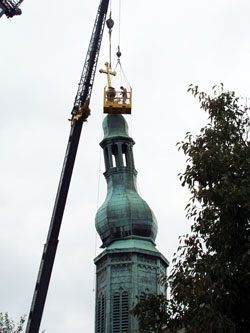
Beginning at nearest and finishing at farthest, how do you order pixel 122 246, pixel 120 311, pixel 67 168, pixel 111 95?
1. pixel 67 168
2. pixel 120 311
3. pixel 122 246
4. pixel 111 95

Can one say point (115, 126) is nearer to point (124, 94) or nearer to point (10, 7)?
point (124, 94)

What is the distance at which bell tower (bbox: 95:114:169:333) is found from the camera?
6644 centimetres

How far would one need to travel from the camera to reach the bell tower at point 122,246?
66.4m

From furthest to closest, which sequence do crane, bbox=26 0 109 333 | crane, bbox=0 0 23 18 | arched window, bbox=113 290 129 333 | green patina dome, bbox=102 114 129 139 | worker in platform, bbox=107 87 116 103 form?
green patina dome, bbox=102 114 129 139, worker in platform, bbox=107 87 116 103, arched window, bbox=113 290 129 333, crane, bbox=0 0 23 18, crane, bbox=26 0 109 333

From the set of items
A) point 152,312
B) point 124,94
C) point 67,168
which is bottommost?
point 152,312

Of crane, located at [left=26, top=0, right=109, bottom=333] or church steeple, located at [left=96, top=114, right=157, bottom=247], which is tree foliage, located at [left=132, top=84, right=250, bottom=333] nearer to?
crane, located at [left=26, top=0, right=109, bottom=333]

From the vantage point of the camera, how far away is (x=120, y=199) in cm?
7088

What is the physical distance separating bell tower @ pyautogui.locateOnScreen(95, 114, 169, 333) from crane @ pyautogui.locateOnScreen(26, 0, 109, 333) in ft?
74.8

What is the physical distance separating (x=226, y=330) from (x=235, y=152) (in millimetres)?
6054

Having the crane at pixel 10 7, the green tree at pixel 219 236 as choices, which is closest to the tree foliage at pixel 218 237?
the green tree at pixel 219 236

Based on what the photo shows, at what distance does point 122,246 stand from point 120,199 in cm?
490

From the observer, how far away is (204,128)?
2533cm

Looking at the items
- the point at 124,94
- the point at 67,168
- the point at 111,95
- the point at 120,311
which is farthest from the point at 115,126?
the point at 67,168

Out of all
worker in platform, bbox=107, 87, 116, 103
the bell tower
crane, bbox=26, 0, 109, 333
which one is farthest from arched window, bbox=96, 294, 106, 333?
crane, bbox=26, 0, 109, 333
